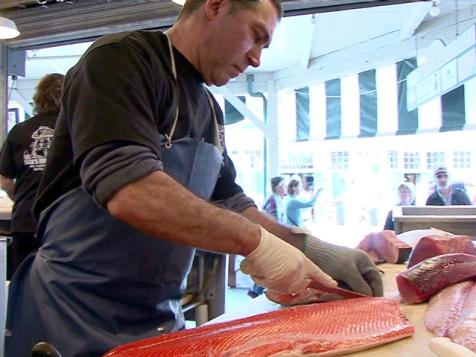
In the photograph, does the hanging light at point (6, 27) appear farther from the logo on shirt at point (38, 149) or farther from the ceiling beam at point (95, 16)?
the logo on shirt at point (38, 149)

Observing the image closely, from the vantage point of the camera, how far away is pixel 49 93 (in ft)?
10.2

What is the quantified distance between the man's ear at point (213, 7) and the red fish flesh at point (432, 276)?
3.28ft

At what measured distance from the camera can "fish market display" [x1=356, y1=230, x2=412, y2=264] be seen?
7.61ft

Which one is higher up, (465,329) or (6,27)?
(6,27)

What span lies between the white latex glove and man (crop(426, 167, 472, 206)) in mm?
5258

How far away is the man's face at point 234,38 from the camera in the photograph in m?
1.43

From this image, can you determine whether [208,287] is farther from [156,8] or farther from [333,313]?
[156,8]

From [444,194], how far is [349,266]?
5144mm

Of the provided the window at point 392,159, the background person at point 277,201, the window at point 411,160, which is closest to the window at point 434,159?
the window at point 411,160

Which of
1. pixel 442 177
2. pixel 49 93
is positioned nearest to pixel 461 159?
pixel 442 177

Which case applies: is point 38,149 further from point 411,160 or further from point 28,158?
point 411,160

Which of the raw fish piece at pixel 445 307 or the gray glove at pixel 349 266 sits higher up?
the gray glove at pixel 349 266

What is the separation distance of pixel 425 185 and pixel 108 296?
23.4 feet

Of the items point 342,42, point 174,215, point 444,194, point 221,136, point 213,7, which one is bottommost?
point 444,194
